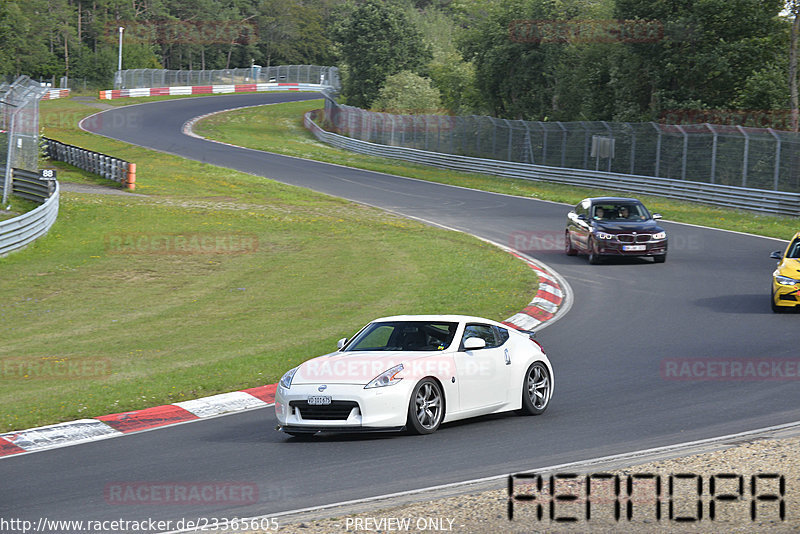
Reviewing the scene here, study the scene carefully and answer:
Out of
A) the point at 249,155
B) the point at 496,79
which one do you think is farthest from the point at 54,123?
the point at 496,79

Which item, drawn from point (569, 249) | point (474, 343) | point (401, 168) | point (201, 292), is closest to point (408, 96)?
point (401, 168)

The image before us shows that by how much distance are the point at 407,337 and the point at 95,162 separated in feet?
123

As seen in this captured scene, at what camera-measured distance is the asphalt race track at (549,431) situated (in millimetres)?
8289

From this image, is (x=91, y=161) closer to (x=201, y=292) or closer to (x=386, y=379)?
(x=201, y=292)

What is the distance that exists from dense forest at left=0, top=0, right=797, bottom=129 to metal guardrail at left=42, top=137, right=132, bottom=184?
23.1 meters

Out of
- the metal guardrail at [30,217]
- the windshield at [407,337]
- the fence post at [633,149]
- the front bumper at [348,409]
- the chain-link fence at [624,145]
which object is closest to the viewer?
the front bumper at [348,409]

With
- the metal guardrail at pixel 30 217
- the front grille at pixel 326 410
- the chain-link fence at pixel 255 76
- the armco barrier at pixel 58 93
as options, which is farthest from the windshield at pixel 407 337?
the chain-link fence at pixel 255 76

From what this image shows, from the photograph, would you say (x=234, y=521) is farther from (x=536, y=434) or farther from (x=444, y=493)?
(x=536, y=434)

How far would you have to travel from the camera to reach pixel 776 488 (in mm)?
7398

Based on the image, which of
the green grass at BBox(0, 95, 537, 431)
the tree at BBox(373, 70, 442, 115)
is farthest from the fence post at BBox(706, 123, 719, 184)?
the tree at BBox(373, 70, 442, 115)

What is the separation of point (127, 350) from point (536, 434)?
8.21m

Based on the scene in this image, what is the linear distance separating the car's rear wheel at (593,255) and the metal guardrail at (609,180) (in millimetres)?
11344

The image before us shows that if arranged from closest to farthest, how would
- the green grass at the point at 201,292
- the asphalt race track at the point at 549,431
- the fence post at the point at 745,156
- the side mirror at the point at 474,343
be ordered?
the asphalt race track at the point at 549,431, the side mirror at the point at 474,343, the green grass at the point at 201,292, the fence post at the point at 745,156

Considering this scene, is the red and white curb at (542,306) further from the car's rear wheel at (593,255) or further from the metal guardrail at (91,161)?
the metal guardrail at (91,161)
